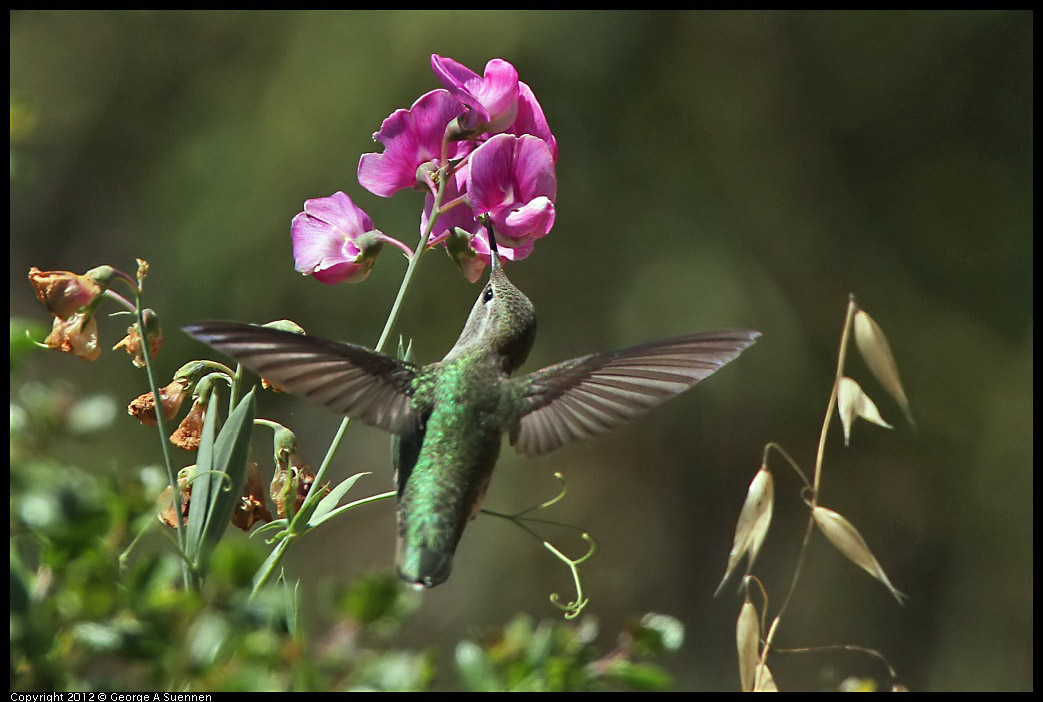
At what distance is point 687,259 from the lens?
500cm

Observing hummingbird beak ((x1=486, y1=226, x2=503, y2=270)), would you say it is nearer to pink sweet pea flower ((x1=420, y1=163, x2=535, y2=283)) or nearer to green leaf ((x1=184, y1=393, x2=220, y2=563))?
pink sweet pea flower ((x1=420, y1=163, x2=535, y2=283))

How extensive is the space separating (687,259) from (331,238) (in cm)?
387

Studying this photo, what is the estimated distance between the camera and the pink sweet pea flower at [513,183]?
3.68 feet

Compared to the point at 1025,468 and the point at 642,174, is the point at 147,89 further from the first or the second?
the point at 1025,468

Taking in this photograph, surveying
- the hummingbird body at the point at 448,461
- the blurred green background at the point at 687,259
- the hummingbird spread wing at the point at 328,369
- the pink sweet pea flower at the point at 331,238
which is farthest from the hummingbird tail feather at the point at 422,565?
the blurred green background at the point at 687,259

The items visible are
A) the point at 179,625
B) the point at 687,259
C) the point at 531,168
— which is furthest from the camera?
the point at 687,259

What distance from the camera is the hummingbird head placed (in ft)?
3.99

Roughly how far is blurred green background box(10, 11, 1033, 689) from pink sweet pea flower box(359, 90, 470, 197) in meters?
3.58

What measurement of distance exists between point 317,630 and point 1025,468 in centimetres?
324

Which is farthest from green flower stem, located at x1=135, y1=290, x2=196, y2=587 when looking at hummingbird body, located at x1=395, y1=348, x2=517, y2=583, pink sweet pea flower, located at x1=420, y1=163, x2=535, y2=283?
pink sweet pea flower, located at x1=420, y1=163, x2=535, y2=283

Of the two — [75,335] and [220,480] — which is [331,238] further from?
[220,480]

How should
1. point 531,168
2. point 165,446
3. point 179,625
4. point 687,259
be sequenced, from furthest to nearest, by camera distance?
point 687,259
point 531,168
point 165,446
point 179,625

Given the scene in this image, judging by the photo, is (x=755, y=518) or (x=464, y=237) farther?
(x=464, y=237)

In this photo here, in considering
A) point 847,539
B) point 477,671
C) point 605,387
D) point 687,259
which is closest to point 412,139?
point 605,387
